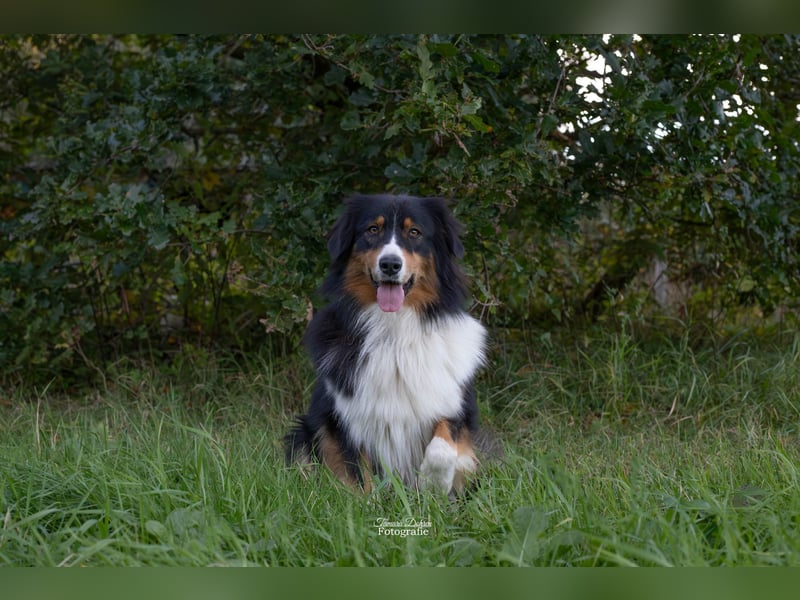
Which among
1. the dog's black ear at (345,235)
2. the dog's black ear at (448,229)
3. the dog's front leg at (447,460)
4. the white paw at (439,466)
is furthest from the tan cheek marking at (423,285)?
the white paw at (439,466)

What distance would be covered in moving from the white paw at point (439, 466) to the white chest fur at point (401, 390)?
176mm

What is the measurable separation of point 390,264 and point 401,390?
1.90 ft

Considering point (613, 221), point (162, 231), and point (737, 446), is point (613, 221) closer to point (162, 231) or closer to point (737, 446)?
point (737, 446)

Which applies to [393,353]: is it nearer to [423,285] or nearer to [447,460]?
[423,285]

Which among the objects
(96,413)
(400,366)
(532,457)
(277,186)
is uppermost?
(277,186)

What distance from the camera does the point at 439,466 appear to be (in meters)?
3.11

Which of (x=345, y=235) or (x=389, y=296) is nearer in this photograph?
(x=389, y=296)

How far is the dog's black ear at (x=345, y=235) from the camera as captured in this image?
11.2ft

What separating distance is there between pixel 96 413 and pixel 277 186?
180 cm

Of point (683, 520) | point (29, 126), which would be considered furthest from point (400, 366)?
point (29, 126)

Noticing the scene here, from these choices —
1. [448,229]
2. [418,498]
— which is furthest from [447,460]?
[448,229]

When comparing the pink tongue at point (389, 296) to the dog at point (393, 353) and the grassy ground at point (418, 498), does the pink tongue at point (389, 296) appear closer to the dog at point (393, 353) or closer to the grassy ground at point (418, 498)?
the dog at point (393, 353)

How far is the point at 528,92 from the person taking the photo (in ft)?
14.7
